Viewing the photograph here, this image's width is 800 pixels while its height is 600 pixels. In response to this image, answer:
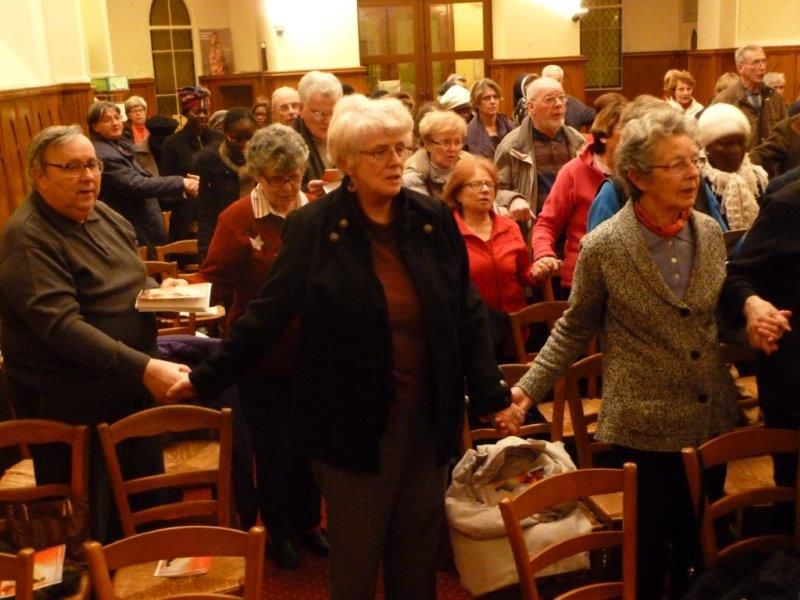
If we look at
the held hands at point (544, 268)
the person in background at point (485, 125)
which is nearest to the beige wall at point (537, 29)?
the person in background at point (485, 125)

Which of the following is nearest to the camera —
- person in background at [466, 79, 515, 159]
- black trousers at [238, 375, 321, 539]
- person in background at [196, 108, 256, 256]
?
black trousers at [238, 375, 321, 539]

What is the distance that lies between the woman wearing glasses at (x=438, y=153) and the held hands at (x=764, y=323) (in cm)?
195

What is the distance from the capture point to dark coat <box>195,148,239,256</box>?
15.8 feet

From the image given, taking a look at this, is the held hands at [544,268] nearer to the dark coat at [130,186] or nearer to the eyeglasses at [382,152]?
the eyeglasses at [382,152]

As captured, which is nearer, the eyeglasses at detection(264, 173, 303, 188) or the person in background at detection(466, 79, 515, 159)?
the eyeglasses at detection(264, 173, 303, 188)

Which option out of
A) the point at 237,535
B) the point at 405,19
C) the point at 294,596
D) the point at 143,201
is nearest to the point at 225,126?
the point at 143,201

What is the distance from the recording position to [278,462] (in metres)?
3.45

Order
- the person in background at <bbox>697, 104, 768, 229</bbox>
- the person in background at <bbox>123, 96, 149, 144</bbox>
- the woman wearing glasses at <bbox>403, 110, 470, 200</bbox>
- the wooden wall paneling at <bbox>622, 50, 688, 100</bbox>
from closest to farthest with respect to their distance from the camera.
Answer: the person in background at <bbox>697, 104, 768, 229</bbox>
the woman wearing glasses at <bbox>403, 110, 470, 200</bbox>
the person in background at <bbox>123, 96, 149, 144</bbox>
the wooden wall paneling at <bbox>622, 50, 688, 100</bbox>

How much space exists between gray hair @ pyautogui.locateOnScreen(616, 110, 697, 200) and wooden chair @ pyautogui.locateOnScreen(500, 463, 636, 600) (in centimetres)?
76

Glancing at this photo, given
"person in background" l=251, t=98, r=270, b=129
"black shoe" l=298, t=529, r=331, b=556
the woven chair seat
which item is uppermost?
"person in background" l=251, t=98, r=270, b=129

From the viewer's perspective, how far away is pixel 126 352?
8.83 ft

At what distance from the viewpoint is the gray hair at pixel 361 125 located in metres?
2.21

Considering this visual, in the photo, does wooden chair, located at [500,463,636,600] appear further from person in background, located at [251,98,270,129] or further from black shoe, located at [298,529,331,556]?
person in background, located at [251,98,270,129]

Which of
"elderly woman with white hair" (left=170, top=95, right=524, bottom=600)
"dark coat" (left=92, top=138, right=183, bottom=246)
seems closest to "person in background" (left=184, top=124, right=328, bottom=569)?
"elderly woman with white hair" (left=170, top=95, right=524, bottom=600)
